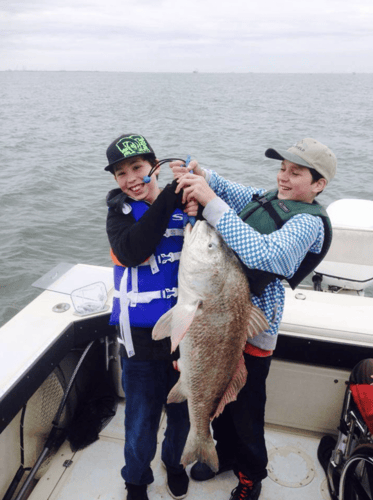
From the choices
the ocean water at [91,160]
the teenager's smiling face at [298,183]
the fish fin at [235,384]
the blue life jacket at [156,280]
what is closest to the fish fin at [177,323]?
the blue life jacket at [156,280]

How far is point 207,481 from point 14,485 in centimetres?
137

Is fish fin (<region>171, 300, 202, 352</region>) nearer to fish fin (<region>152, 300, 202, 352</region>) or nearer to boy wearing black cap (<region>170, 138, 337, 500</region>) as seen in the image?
fish fin (<region>152, 300, 202, 352</region>)

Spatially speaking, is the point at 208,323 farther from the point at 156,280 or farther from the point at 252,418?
the point at 252,418

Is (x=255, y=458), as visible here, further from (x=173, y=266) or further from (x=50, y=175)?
(x=50, y=175)

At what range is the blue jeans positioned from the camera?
8.31 ft

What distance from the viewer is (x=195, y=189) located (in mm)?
1996

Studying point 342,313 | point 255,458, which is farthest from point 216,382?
point 342,313

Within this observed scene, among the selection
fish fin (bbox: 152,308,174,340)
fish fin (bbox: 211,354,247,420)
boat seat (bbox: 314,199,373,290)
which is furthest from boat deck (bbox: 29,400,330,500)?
boat seat (bbox: 314,199,373,290)

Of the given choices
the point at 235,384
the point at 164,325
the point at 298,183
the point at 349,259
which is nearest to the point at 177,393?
the point at 235,384

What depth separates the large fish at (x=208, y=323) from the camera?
2.05 meters

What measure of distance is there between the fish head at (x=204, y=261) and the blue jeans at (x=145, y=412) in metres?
0.70

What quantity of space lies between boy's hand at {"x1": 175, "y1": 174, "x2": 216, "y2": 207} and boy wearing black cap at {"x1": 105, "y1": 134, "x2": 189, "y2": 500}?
5 centimetres

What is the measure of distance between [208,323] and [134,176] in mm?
894

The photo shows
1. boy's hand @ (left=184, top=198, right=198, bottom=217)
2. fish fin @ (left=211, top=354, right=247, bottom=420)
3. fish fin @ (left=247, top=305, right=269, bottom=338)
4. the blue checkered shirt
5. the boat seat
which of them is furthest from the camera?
the boat seat
